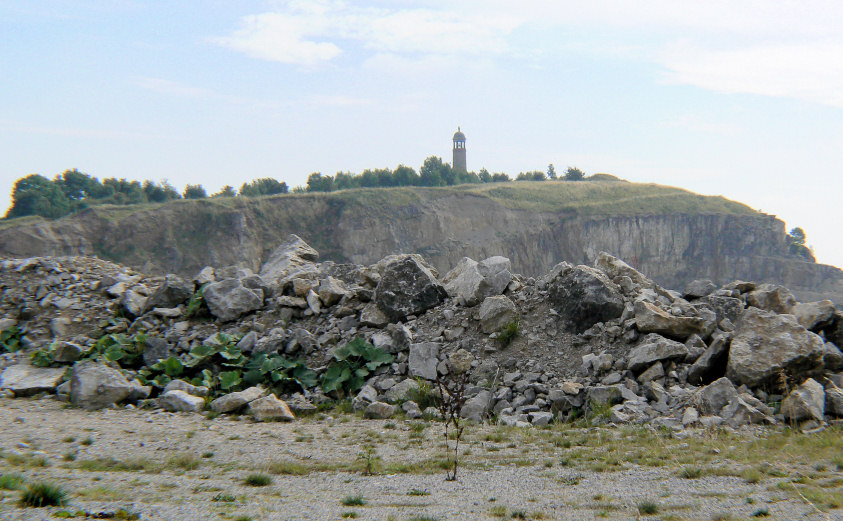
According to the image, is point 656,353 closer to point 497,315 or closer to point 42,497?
point 497,315

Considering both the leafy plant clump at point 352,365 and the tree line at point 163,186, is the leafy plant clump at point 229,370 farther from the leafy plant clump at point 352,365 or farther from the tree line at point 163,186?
the tree line at point 163,186

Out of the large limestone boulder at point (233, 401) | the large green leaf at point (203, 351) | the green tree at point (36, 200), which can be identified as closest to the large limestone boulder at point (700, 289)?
the large limestone boulder at point (233, 401)

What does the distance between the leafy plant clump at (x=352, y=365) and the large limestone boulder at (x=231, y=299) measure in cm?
266

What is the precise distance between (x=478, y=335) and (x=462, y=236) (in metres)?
66.5

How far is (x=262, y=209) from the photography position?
7556 centimetres

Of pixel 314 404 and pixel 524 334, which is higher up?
pixel 524 334

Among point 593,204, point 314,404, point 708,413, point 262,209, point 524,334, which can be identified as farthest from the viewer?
point 593,204

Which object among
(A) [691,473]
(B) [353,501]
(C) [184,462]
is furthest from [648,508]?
(C) [184,462]

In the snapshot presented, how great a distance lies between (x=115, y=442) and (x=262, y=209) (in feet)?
228

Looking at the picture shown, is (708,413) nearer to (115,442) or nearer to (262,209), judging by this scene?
(115,442)

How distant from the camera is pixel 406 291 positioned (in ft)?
41.6

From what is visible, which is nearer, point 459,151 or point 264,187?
point 264,187

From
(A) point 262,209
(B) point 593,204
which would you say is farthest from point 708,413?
(B) point 593,204

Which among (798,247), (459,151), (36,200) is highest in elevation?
(459,151)
